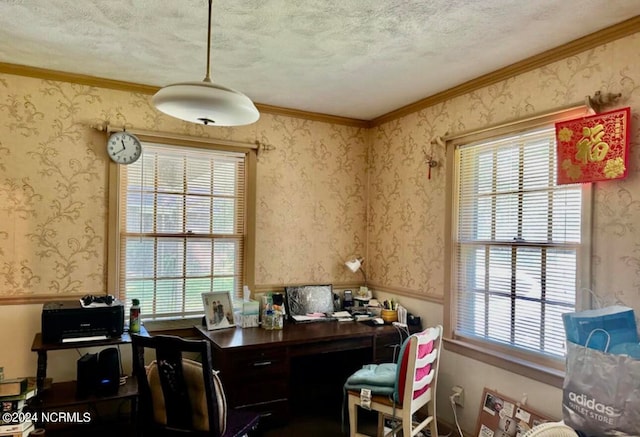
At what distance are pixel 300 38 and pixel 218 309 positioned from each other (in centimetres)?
201

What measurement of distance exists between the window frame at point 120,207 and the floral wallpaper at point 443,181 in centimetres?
117

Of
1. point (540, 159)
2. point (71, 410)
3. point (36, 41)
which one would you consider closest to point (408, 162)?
point (540, 159)

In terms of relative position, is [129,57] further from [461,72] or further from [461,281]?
[461,281]

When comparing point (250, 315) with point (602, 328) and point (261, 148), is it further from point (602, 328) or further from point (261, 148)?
point (602, 328)

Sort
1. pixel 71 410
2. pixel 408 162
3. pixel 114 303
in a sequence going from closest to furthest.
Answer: pixel 114 303 < pixel 71 410 < pixel 408 162

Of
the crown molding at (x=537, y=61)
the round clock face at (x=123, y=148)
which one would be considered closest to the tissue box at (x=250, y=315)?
the round clock face at (x=123, y=148)

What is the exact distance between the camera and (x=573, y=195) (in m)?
2.42

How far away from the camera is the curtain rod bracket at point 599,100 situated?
2234mm

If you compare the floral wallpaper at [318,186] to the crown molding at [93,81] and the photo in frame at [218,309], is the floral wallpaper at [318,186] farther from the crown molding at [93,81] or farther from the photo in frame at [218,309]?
the photo in frame at [218,309]

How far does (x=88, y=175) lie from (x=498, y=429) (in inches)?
127

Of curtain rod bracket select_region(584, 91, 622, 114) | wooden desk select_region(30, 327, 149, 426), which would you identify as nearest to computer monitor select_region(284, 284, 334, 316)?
wooden desk select_region(30, 327, 149, 426)

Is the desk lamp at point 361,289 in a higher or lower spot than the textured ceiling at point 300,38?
lower

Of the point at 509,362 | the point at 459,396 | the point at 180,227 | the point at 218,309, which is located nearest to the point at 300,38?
the point at 180,227

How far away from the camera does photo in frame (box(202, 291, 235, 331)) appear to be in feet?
10.5
